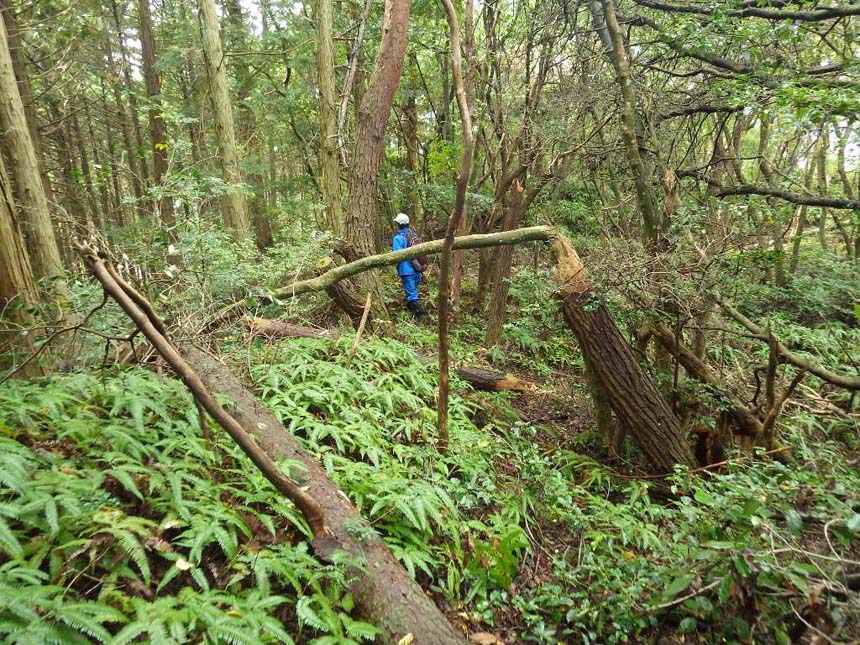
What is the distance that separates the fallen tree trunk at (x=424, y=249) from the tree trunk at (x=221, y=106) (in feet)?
13.6

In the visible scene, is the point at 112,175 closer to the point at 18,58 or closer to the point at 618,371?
the point at 18,58

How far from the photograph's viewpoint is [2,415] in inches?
105

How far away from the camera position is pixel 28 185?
6.09m

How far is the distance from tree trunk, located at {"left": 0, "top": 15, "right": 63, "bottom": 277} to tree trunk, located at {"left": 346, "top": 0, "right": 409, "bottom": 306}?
13.3 ft

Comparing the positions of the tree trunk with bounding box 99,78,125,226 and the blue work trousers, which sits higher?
the tree trunk with bounding box 99,78,125,226

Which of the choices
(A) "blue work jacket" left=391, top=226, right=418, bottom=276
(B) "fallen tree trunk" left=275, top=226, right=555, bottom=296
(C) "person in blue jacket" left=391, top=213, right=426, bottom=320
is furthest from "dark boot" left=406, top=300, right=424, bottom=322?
(B) "fallen tree trunk" left=275, top=226, right=555, bottom=296

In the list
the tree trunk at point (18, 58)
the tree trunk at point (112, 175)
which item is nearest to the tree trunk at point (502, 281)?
the tree trunk at point (18, 58)

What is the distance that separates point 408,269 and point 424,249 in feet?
12.5

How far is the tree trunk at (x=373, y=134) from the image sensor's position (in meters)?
7.38

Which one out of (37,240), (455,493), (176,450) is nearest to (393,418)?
(455,493)

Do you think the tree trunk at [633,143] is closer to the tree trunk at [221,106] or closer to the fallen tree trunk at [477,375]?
the fallen tree trunk at [477,375]

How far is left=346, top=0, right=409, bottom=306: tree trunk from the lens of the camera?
7383 millimetres

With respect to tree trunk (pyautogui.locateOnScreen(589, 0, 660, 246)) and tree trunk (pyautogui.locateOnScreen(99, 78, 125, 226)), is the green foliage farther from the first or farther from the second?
tree trunk (pyautogui.locateOnScreen(99, 78, 125, 226))

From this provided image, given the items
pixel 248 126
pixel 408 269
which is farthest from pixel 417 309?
pixel 248 126
